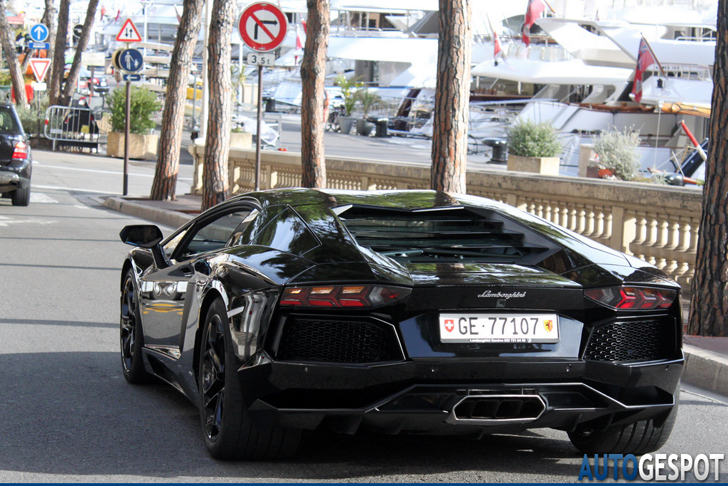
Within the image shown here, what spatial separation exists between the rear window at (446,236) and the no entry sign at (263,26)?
9.64 m

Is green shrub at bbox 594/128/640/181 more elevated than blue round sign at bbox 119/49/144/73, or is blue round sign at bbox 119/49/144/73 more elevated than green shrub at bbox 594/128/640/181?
blue round sign at bbox 119/49/144/73

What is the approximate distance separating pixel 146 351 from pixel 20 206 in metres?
14.2

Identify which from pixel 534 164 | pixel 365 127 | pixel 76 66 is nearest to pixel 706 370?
pixel 534 164

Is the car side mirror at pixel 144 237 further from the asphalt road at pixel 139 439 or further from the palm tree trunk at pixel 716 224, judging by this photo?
the palm tree trunk at pixel 716 224

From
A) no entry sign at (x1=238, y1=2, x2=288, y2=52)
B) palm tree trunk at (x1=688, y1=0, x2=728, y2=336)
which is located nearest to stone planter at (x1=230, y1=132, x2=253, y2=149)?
no entry sign at (x1=238, y1=2, x2=288, y2=52)

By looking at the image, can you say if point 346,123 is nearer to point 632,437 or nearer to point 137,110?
point 137,110

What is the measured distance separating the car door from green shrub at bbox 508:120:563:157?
51.3ft

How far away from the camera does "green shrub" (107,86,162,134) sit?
110 feet

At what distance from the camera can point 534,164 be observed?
65.2ft

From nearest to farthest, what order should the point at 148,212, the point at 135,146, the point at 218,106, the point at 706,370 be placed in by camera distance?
the point at 706,370
the point at 218,106
the point at 148,212
the point at 135,146

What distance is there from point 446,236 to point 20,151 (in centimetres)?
1477

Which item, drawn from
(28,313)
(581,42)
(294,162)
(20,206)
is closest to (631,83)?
(581,42)

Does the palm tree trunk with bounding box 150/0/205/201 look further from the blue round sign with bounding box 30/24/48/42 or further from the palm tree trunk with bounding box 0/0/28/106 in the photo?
the palm tree trunk with bounding box 0/0/28/106

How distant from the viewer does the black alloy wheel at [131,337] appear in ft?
20.9
